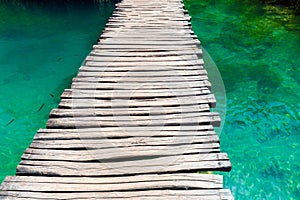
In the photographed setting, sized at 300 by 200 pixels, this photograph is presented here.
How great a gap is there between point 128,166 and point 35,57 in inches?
372

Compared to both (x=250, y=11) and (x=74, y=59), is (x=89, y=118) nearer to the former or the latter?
(x=74, y=59)

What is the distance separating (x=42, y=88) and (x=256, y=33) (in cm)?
893

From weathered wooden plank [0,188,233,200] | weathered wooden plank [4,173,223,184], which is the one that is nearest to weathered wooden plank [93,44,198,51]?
weathered wooden plank [4,173,223,184]

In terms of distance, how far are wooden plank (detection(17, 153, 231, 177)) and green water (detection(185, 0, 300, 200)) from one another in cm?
334

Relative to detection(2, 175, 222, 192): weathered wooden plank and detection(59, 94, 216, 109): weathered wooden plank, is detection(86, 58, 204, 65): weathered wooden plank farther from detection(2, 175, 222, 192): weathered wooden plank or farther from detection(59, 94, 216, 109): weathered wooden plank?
detection(2, 175, 222, 192): weathered wooden plank

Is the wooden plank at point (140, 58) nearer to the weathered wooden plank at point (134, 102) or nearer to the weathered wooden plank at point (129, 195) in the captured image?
the weathered wooden plank at point (134, 102)

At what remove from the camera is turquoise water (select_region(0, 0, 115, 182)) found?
8.34 metres

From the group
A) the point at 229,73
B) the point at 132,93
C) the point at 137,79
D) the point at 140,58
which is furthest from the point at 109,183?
the point at 229,73

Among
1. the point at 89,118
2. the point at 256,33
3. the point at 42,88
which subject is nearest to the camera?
the point at 89,118

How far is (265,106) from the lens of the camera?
8617mm

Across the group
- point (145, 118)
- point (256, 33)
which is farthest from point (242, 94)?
point (145, 118)

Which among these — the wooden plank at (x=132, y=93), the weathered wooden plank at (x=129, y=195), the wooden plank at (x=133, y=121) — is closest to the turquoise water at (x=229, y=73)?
the wooden plank at (x=132, y=93)

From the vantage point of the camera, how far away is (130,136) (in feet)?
13.5

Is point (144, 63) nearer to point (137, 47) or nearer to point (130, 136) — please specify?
point (137, 47)
